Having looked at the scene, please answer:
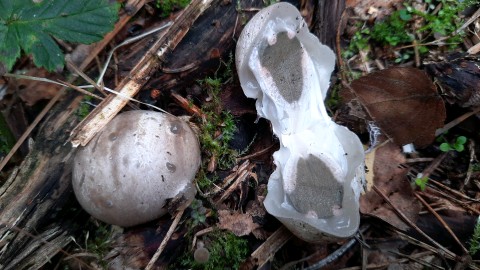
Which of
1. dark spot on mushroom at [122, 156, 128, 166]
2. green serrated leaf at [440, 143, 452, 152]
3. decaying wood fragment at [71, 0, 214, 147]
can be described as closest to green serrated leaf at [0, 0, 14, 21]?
decaying wood fragment at [71, 0, 214, 147]

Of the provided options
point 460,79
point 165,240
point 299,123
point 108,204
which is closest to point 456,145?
point 460,79

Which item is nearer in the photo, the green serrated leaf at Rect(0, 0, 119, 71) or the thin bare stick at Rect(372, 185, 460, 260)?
the green serrated leaf at Rect(0, 0, 119, 71)

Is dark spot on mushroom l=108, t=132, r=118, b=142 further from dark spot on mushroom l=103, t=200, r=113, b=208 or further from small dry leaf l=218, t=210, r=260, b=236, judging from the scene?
Answer: small dry leaf l=218, t=210, r=260, b=236

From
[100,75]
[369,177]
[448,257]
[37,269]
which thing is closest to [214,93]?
[100,75]

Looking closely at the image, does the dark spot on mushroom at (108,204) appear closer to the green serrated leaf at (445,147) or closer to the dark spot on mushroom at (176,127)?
the dark spot on mushroom at (176,127)

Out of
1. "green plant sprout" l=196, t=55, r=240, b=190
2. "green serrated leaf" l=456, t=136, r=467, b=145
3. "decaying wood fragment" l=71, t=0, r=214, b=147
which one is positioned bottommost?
"green serrated leaf" l=456, t=136, r=467, b=145

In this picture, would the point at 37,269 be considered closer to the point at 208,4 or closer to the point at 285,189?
the point at 285,189
